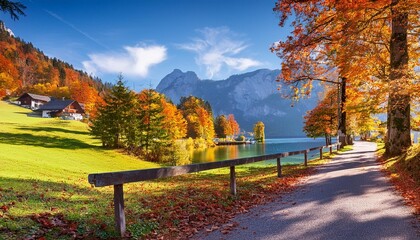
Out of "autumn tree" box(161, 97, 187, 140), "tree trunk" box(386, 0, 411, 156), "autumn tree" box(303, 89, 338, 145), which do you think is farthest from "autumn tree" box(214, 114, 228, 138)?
"tree trunk" box(386, 0, 411, 156)

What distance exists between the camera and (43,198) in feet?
28.8

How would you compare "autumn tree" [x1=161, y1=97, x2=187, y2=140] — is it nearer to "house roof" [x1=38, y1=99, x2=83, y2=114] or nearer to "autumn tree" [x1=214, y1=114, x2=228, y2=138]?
"house roof" [x1=38, y1=99, x2=83, y2=114]

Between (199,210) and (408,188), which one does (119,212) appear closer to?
(199,210)

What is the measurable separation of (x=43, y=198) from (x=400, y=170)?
13863 mm

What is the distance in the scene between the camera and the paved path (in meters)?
5.47

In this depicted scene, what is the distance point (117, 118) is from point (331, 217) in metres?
38.4

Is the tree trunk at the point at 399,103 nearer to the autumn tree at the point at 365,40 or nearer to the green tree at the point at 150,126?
the autumn tree at the point at 365,40

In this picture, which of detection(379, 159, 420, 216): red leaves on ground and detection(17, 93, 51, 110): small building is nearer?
detection(379, 159, 420, 216): red leaves on ground

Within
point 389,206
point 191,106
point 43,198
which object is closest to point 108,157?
point 43,198

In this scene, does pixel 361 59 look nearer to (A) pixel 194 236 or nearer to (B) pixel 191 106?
(A) pixel 194 236

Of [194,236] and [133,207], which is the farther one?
[133,207]

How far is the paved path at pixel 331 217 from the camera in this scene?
17.9ft

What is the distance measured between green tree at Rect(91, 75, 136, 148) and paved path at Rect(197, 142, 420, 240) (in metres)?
35.0

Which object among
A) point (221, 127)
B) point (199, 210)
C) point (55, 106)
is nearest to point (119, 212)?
point (199, 210)
